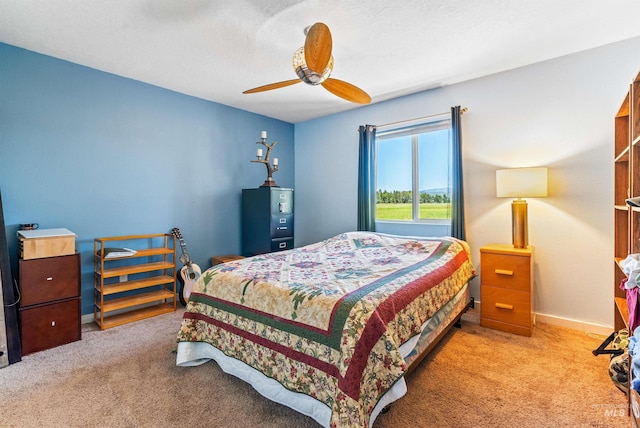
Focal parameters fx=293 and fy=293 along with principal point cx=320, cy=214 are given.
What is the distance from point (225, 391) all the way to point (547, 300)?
293cm

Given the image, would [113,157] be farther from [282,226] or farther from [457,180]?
[457,180]

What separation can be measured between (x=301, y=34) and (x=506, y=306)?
9.38 ft

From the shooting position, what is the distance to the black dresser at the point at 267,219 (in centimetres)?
371

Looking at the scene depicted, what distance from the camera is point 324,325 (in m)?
1.44

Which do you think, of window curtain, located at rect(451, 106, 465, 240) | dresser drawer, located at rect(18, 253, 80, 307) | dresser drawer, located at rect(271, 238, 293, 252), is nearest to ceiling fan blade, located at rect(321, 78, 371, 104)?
window curtain, located at rect(451, 106, 465, 240)

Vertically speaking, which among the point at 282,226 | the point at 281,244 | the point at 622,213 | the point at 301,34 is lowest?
the point at 281,244

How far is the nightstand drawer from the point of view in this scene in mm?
2498

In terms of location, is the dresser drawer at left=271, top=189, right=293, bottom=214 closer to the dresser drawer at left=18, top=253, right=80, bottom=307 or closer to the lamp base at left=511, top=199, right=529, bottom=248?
the dresser drawer at left=18, top=253, right=80, bottom=307

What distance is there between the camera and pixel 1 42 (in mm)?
2412

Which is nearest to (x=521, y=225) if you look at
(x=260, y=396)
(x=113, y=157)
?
(x=260, y=396)

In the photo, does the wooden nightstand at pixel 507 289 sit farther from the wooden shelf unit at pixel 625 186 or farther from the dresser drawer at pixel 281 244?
the dresser drawer at pixel 281 244

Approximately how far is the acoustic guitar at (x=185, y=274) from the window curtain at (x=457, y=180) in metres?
2.91

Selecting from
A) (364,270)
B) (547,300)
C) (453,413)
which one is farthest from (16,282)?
(547,300)

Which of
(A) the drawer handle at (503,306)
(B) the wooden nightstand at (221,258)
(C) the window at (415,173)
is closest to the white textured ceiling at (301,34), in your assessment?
(C) the window at (415,173)
